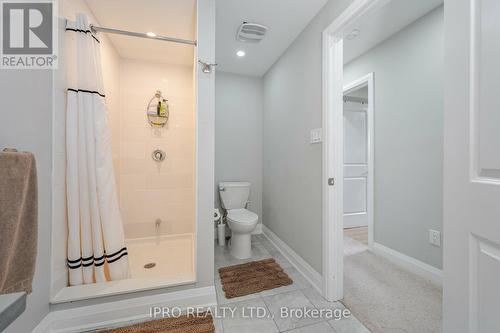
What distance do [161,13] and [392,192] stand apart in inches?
110

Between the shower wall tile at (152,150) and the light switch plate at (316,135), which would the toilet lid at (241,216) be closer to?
the shower wall tile at (152,150)

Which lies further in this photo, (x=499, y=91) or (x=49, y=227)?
(x=49, y=227)

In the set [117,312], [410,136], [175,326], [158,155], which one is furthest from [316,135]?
[117,312]

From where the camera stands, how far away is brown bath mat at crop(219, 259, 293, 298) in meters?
1.68

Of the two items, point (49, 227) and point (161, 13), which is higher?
point (161, 13)

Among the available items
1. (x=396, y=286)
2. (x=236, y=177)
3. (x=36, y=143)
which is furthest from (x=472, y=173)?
(x=236, y=177)

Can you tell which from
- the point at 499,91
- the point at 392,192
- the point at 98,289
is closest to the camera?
the point at 499,91

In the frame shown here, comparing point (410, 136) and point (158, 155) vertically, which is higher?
point (410, 136)

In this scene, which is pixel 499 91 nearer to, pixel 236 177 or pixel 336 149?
pixel 336 149

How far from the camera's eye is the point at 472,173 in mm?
699

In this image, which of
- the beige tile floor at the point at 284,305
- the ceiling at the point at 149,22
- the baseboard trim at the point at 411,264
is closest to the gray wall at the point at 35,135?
the ceiling at the point at 149,22

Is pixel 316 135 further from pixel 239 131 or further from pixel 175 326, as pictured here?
pixel 175 326

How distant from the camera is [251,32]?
6.49 ft

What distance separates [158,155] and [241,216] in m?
1.22
